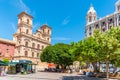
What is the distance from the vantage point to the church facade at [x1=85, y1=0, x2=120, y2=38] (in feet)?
223

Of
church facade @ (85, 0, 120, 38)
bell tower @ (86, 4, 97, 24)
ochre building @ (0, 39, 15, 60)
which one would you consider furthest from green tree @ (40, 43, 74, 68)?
bell tower @ (86, 4, 97, 24)

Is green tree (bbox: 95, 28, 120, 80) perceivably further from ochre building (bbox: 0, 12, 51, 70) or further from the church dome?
the church dome

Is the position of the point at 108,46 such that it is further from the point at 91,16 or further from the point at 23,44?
the point at 91,16

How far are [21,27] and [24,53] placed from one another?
871cm

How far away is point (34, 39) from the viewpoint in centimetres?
6681

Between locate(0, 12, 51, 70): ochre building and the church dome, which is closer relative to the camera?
locate(0, 12, 51, 70): ochre building

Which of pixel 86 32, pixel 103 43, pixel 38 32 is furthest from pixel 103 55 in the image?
pixel 86 32

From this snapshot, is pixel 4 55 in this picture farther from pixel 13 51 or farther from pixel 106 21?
pixel 106 21

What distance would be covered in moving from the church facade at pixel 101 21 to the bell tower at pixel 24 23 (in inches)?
1027

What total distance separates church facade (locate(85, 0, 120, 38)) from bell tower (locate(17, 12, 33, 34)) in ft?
85.6

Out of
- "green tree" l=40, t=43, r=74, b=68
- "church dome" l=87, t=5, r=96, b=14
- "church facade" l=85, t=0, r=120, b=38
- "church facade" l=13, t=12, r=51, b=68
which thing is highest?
"church dome" l=87, t=5, r=96, b=14

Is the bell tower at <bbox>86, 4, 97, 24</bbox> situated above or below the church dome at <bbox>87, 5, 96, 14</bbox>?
below

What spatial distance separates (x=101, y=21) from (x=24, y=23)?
30.4m

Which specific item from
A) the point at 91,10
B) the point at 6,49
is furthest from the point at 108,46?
the point at 91,10
